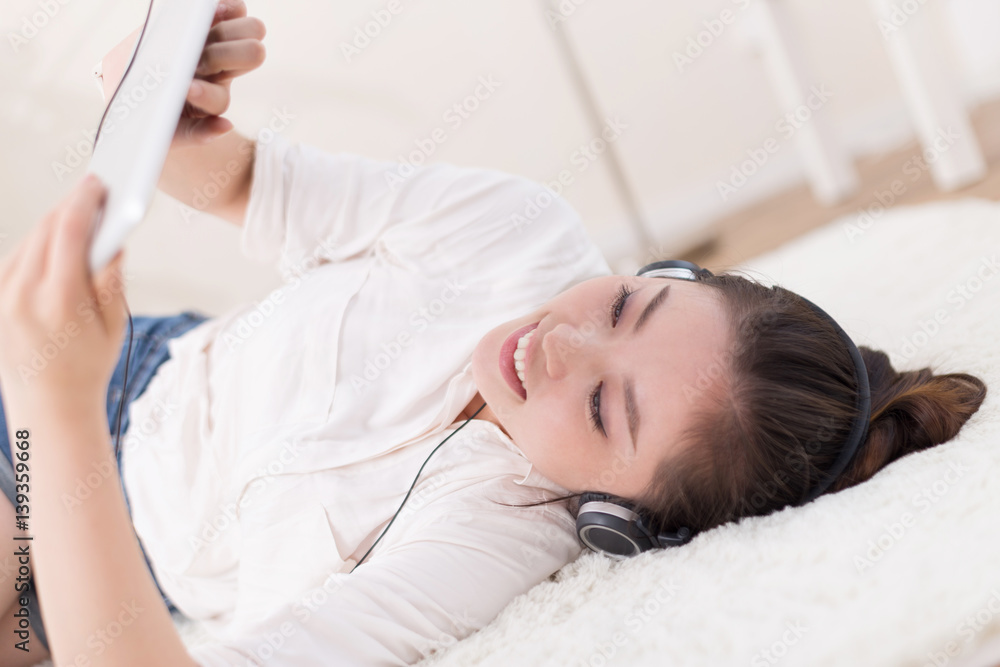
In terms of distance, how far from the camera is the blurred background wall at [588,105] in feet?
6.61

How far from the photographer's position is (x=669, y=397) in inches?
33.4

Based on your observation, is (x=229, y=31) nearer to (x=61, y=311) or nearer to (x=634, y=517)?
(x=61, y=311)

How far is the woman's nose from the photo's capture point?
0.86 meters

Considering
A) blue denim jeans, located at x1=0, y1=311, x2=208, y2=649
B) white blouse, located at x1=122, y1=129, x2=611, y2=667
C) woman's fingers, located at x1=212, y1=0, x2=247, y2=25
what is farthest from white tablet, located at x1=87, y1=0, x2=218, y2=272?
blue denim jeans, located at x1=0, y1=311, x2=208, y2=649

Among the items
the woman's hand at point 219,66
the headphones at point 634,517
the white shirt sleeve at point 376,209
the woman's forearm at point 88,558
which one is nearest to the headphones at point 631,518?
the headphones at point 634,517

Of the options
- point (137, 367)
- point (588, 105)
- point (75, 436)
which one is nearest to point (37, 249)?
point (75, 436)

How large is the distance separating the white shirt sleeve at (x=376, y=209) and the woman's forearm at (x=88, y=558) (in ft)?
1.99

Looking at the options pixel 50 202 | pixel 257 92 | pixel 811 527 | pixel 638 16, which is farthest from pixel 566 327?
pixel 638 16

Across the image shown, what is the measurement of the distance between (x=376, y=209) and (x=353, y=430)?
1.17ft

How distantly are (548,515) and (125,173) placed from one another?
2.06 feet

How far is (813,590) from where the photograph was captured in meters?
0.65

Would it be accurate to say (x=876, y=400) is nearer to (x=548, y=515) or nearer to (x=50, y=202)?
(x=548, y=515)

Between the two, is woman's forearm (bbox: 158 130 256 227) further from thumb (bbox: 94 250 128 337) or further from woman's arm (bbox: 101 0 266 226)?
thumb (bbox: 94 250 128 337)

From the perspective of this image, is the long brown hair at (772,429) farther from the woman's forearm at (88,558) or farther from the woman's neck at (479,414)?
the woman's forearm at (88,558)
